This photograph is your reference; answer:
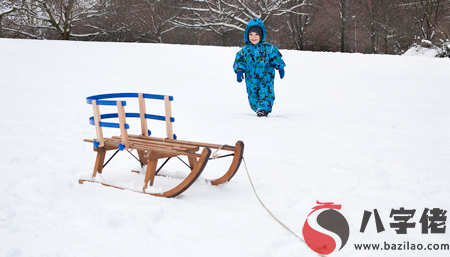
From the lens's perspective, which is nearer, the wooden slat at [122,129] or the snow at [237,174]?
the snow at [237,174]

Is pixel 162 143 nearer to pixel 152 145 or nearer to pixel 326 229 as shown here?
pixel 152 145

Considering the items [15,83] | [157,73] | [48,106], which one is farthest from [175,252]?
[157,73]

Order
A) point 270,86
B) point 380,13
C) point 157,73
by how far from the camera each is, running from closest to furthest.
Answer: point 270,86 → point 157,73 → point 380,13

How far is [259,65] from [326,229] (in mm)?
4391

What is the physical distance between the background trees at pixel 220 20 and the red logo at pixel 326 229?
20.5m

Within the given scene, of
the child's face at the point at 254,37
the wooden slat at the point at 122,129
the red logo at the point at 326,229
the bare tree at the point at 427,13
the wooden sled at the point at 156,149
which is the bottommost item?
the red logo at the point at 326,229

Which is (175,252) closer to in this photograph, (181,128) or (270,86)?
(181,128)

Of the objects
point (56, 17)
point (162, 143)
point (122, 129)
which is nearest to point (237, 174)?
point (162, 143)

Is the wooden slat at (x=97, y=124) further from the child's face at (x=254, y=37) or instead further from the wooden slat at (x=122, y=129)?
the child's face at (x=254, y=37)

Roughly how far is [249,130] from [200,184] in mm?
2268

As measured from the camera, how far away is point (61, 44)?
50.3 ft

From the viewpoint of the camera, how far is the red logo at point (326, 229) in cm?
234

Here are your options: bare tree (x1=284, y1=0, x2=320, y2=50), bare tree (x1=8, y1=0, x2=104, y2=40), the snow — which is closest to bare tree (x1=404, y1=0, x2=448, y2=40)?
bare tree (x1=284, y1=0, x2=320, y2=50)

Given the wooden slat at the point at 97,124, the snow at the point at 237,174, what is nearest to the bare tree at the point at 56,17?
the snow at the point at 237,174
